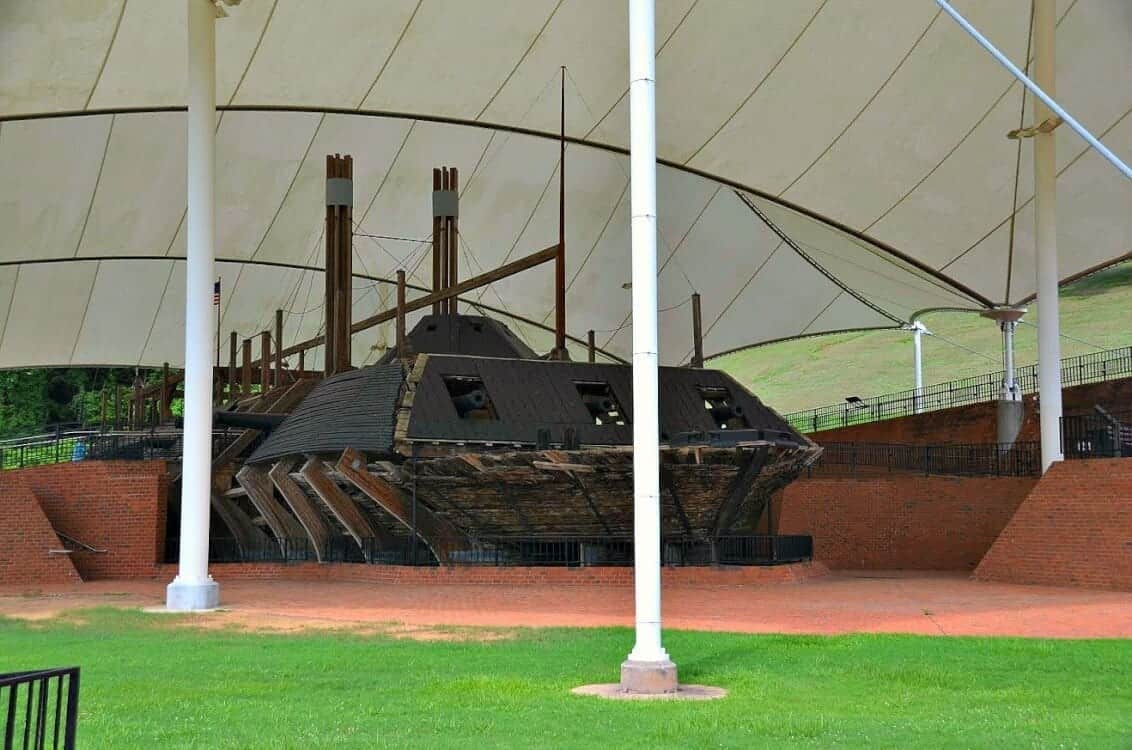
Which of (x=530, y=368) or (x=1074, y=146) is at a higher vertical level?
(x=1074, y=146)

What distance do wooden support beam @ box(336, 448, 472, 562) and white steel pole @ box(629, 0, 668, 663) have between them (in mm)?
11477

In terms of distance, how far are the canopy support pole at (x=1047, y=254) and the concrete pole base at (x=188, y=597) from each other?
1333cm

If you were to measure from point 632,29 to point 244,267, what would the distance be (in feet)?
97.7

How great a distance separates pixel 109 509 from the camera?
23.5 metres

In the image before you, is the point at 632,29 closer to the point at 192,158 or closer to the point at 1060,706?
the point at 1060,706

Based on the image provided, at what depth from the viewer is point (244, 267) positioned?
123ft

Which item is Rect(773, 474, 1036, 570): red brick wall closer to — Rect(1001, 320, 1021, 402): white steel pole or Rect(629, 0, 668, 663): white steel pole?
Rect(1001, 320, 1021, 402): white steel pole

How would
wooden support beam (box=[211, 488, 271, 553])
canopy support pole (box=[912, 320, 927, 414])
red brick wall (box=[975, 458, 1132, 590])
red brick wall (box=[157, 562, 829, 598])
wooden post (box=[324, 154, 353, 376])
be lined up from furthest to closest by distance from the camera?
1. canopy support pole (box=[912, 320, 927, 414])
2. wooden support beam (box=[211, 488, 271, 553])
3. wooden post (box=[324, 154, 353, 376])
4. red brick wall (box=[157, 562, 829, 598])
5. red brick wall (box=[975, 458, 1132, 590])

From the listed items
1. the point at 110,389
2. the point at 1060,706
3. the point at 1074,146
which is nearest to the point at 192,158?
the point at 1060,706

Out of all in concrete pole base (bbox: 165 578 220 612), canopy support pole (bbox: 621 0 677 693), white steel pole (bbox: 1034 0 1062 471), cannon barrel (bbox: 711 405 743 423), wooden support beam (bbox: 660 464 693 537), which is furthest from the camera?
cannon barrel (bbox: 711 405 743 423)

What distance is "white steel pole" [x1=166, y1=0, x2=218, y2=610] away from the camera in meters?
15.7

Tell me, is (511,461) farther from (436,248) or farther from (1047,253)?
(1047,253)

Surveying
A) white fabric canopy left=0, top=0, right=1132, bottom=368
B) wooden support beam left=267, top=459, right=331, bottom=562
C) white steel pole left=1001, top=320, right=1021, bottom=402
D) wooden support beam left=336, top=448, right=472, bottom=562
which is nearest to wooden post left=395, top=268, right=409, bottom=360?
wooden support beam left=267, top=459, right=331, bottom=562

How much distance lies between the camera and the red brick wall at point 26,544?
21938mm
